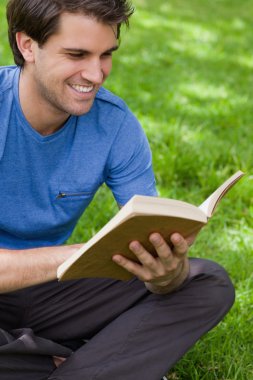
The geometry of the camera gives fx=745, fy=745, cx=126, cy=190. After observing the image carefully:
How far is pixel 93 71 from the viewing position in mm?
2326

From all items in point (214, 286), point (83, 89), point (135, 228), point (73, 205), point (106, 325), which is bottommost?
point (106, 325)

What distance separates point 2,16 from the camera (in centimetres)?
709

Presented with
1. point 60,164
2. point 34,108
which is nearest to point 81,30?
point 34,108

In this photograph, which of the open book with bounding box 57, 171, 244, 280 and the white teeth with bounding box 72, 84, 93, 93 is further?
the white teeth with bounding box 72, 84, 93, 93

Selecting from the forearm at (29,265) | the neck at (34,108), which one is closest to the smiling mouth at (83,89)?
the neck at (34,108)

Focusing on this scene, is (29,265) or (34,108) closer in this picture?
(29,265)

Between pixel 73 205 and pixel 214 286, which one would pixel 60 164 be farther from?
pixel 214 286

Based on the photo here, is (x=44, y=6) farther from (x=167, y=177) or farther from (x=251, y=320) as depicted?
(x=167, y=177)

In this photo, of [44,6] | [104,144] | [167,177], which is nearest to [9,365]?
[104,144]

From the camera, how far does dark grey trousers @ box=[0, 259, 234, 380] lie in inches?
89.0

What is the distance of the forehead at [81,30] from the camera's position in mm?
2289

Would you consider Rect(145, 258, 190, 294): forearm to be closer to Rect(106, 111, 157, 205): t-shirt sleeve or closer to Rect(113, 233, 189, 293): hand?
Rect(113, 233, 189, 293): hand

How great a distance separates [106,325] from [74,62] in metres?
0.87

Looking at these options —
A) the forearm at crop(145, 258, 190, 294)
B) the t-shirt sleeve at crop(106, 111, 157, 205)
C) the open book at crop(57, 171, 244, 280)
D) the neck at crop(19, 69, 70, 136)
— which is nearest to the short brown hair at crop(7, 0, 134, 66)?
the neck at crop(19, 69, 70, 136)
